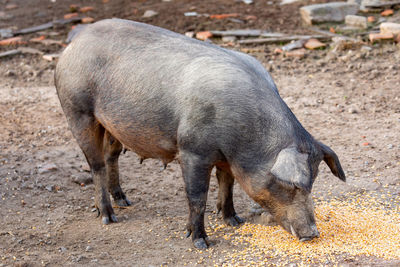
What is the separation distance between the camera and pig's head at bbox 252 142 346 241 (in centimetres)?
424

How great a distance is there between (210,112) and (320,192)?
6.24 feet

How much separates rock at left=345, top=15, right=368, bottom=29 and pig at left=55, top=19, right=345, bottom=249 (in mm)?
5527

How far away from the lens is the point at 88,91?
5.14 metres

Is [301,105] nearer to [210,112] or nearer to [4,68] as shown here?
[210,112]

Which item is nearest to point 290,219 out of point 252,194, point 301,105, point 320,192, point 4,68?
point 252,194

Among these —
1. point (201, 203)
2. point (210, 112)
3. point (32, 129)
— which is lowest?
point (32, 129)

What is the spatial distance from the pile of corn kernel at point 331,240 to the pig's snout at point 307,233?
6.1 inches

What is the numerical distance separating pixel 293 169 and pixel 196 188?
87 centimetres

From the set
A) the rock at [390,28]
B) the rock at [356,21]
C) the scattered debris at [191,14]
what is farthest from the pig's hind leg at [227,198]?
the scattered debris at [191,14]

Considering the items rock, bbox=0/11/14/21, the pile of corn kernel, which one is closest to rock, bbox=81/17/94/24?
rock, bbox=0/11/14/21

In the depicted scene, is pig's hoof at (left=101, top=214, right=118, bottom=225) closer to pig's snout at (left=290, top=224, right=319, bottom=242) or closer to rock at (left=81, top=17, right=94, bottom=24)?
pig's snout at (left=290, top=224, right=319, bottom=242)

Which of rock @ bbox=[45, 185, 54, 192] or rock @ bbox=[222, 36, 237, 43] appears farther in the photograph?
rock @ bbox=[222, 36, 237, 43]

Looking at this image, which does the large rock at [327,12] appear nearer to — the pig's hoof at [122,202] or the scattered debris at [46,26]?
the scattered debris at [46,26]

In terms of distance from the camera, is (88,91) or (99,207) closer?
(88,91)
